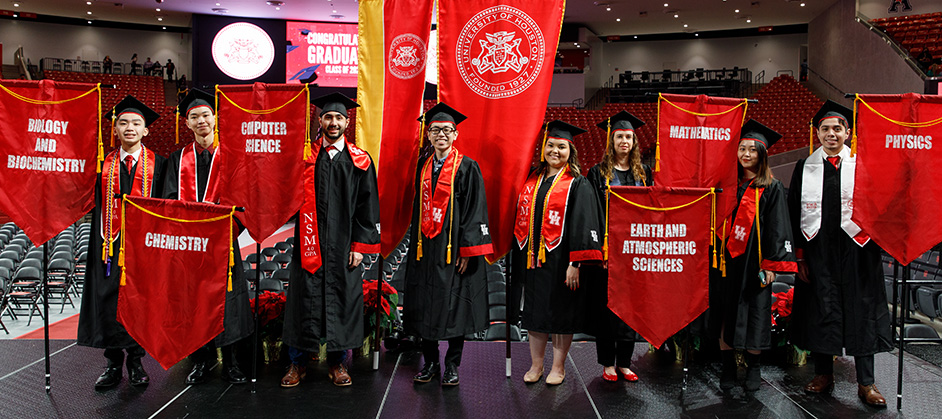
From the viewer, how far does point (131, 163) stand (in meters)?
3.71

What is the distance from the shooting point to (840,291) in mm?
3627

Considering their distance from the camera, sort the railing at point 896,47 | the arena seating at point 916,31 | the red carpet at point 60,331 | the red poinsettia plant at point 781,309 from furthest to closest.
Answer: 1. the arena seating at point 916,31
2. the railing at point 896,47
3. the red carpet at point 60,331
4. the red poinsettia plant at point 781,309

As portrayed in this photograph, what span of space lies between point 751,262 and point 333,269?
2.60 m

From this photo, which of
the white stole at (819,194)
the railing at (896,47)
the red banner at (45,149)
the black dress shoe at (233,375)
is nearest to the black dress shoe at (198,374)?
the black dress shoe at (233,375)

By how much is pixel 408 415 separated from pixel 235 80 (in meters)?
19.2

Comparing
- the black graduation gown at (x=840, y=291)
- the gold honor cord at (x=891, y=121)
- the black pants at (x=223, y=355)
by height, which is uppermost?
the gold honor cord at (x=891, y=121)

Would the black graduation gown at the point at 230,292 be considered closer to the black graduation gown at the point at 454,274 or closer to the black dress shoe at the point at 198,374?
the black dress shoe at the point at 198,374

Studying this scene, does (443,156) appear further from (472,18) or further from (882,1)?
(882,1)

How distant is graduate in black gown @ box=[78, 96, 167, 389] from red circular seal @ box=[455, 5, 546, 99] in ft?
7.22

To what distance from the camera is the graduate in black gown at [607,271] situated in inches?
151

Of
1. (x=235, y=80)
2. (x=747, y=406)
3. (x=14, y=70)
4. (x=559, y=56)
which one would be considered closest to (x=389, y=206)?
(x=747, y=406)

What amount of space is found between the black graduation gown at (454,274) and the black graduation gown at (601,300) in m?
0.69

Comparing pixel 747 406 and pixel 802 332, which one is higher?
pixel 802 332

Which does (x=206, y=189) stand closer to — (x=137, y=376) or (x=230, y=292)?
(x=230, y=292)
